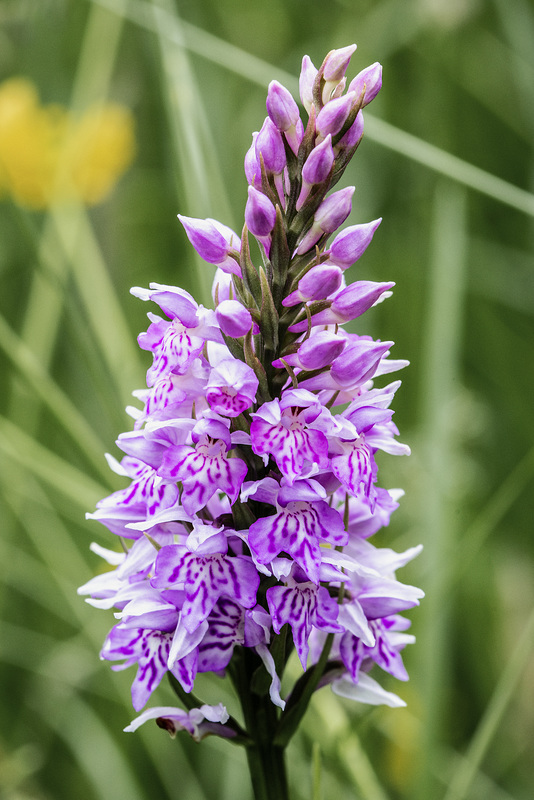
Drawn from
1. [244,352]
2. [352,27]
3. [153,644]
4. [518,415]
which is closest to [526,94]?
[352,27]

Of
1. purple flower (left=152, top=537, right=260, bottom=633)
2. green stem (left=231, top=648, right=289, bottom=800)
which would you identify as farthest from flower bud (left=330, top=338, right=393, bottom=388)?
green stem (left=231, top=648, right=289, bottom=800)

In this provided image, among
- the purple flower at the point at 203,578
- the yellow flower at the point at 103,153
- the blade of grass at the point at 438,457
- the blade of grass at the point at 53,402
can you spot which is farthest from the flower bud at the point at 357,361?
the yellow flower at the point at 103,153

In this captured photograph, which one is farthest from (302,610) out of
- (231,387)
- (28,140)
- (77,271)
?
(28,140)

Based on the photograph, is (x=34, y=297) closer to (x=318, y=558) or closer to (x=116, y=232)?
(x=116, y=232)

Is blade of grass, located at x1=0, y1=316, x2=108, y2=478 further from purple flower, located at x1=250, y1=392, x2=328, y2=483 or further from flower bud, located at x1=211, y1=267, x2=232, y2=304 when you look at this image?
purple flower, located at x1=250, y1=392, x2=328, y2=483

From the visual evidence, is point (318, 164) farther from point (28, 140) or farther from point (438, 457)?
point (28, 140)

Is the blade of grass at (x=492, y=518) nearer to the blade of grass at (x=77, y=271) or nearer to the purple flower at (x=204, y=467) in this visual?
the purple flower at (x=204, y=467)
